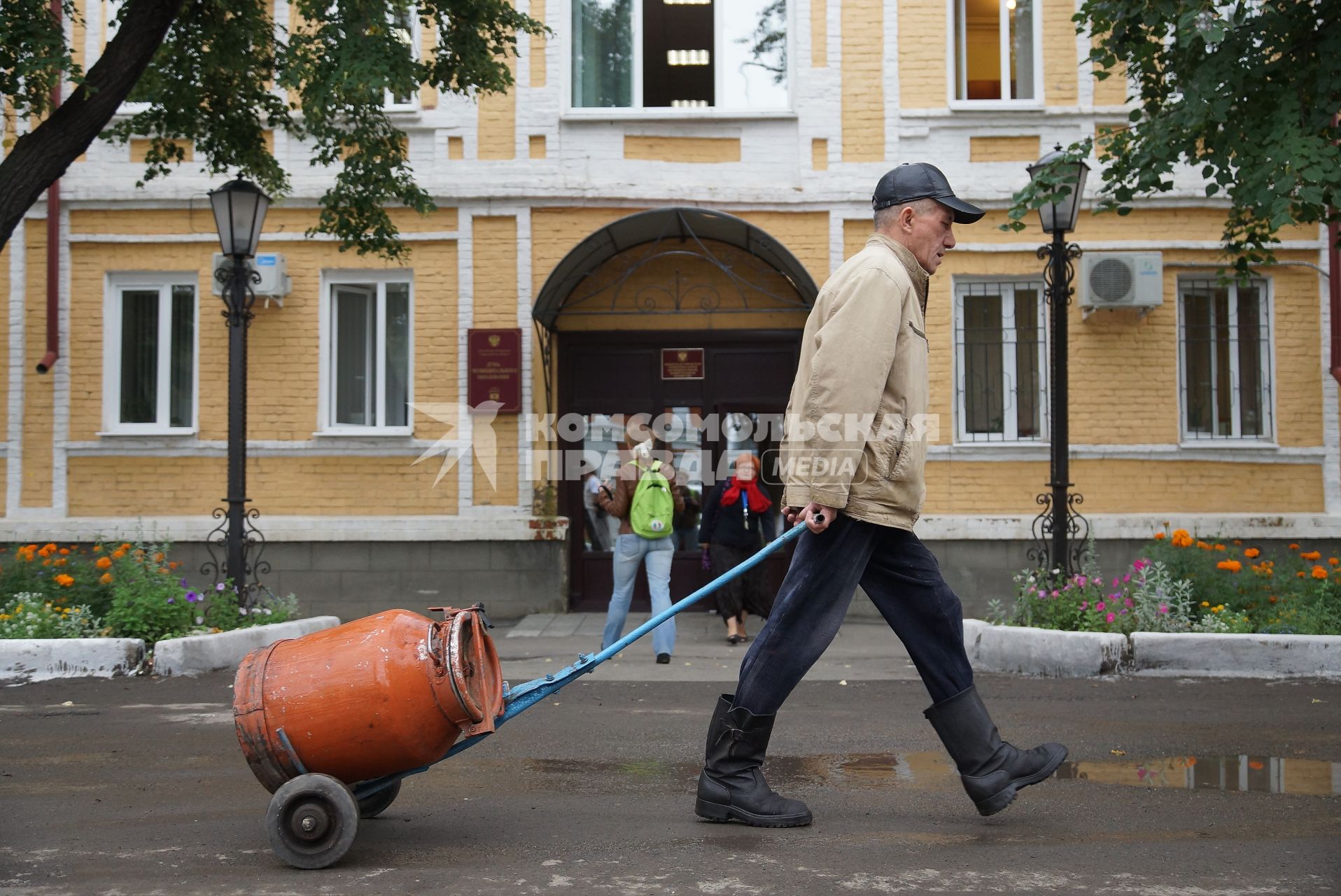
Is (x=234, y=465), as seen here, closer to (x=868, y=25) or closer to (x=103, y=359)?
(x=103, y=359)

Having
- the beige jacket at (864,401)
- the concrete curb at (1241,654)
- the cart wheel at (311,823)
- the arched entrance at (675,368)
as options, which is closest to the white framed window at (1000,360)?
the arched entrance at (675,368)

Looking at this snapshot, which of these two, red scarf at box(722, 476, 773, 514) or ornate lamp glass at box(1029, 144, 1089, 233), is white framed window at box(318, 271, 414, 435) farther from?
ornate lamp glass at box(1029, 144, 1089, 233)

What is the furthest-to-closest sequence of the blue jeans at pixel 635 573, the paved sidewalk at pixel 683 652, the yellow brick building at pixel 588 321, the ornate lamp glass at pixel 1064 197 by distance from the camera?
the yellow brick building at pixel 588 321 < the blue jeans at pixel 635 573 < the ornate lamp glass at pixel 1064 197 < the paved sidewalk at pixel 683 652

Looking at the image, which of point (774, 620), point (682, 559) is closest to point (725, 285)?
point (682, 559)

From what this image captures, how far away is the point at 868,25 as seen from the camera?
12.2m

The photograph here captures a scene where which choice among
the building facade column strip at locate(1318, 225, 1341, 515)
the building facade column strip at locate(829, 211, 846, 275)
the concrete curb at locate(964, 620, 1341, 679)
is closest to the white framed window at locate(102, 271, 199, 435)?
the building facade column strip at locate(829, 211, 846, 275)

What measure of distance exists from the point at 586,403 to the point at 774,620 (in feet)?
28.1

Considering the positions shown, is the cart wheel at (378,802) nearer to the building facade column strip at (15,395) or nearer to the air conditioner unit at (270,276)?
the air conditioner unit at (270,276)

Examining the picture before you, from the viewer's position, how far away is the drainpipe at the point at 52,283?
1212 centimetres

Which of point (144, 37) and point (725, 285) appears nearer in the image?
point (144, 37)

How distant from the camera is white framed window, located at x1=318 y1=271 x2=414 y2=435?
12367mm

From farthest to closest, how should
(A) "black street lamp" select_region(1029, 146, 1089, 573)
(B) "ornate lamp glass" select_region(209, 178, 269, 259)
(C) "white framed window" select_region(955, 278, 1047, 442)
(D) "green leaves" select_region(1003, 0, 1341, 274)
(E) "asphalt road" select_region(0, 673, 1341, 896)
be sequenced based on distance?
(C) "white framed window" select_region(955, 278, 1047, 442), (B) "ornate lamp glass" select_region(209, 178, 269, 259), (A) "black street lamp" select_region(1029, 146, 1089, 573), (D) "green leaves" select_region(1003, 0, 1341, 274), (E) "asphalt road" select_region(0, 673, 1341, 896)

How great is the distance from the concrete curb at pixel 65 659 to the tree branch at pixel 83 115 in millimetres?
2704

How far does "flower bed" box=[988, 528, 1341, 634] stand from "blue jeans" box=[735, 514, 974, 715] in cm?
429
